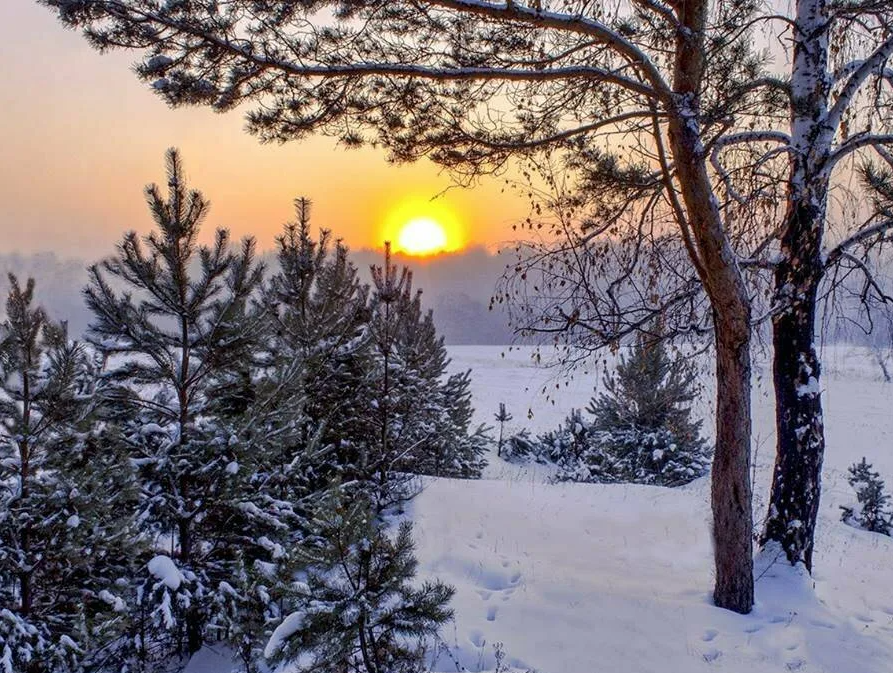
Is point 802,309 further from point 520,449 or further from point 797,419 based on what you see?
point 520,449

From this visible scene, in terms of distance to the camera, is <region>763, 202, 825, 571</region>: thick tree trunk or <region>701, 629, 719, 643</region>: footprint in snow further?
<region>763, 202, 825, 571</region>: thick tree trunk

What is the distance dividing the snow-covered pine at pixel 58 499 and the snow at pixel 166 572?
368mm

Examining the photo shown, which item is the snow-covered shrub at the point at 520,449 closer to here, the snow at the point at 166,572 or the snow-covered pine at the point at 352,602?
the snow at the point at 166,572

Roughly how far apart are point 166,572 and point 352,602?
2.92m

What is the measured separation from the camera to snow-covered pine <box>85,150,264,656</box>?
16.8 feet

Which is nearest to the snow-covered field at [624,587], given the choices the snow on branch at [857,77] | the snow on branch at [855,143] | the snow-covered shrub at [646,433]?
the snow on branch at [855,143]

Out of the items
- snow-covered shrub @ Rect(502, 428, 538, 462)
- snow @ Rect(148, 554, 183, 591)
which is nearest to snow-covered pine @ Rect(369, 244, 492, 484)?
snow @ Rect(148, 554, 183, 591)

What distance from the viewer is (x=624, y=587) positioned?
5.46 m

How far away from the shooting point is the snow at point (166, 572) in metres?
4.70

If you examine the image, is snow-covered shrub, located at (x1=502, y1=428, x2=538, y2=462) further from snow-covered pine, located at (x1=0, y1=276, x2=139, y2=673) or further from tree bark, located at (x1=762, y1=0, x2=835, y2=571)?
snow-covered pine, located at (x1=0, y1=276, x2=139, y2=673)

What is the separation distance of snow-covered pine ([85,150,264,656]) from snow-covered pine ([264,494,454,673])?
8.69 ft

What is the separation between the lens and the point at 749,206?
4.98 m

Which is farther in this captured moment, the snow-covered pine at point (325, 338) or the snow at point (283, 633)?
the snow-covered pine at point (325, 338)

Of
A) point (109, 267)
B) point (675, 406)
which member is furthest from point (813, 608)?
point (675, 406)
